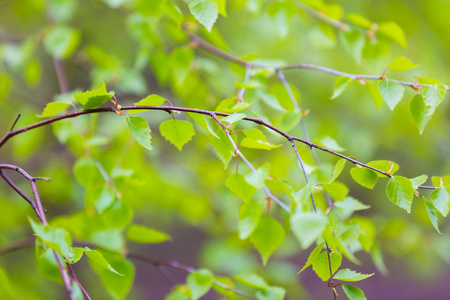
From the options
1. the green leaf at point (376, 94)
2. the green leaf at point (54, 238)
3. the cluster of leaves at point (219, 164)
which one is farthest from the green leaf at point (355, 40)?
the green leaf at point (54, 238)

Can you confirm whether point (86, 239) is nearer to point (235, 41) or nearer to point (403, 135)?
point (235, 41)

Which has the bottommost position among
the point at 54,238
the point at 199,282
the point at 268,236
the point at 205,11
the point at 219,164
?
the point at 219,164

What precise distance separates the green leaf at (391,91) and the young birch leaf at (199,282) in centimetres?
50

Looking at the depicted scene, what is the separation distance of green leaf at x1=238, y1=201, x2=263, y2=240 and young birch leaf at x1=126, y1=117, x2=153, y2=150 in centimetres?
18

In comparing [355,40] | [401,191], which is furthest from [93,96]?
[355,40]

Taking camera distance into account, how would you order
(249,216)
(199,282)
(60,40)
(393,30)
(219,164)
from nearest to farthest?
(249,216)
(199,282)
(393,30)
(60,40)
(219,164)

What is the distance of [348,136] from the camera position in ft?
6.23

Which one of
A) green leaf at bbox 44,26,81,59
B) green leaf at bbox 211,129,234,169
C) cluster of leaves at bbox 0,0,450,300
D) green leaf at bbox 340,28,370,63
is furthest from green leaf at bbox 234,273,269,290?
green leaf at bbox 44,26,81,59

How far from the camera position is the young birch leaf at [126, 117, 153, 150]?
0.75m

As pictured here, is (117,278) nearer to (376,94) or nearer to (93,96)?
(93,96)

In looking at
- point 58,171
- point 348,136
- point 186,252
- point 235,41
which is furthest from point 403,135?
point 186,252

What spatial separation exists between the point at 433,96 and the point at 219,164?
37.7 inches

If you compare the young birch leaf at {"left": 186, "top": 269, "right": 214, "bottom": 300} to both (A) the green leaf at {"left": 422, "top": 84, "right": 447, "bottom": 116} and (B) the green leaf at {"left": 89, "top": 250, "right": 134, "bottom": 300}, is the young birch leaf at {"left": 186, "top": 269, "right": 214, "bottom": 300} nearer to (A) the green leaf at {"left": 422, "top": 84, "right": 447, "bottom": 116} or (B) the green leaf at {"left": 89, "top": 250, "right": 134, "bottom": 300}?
(B) the green leaf at {"left": 89, "top": 250, "right": 134, "bottom": 300}

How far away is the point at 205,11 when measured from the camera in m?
0.81
